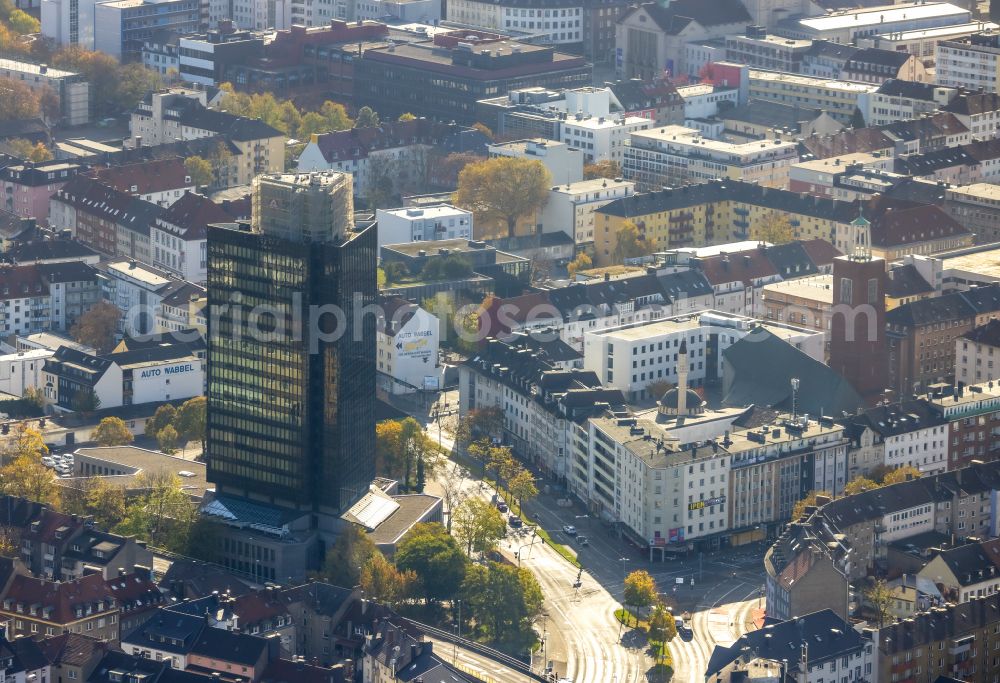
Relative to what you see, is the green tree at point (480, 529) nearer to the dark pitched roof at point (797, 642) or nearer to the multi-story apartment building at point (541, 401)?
the multi-story apartment building at point (541, 401)

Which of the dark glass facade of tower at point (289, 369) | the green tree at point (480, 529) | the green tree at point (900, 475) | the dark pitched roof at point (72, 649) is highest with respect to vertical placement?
the dark glass facade of tower at point (289, 369)

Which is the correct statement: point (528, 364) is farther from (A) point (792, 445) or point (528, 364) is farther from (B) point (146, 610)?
(B) point (146, 610)

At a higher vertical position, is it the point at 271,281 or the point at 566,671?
the point at 271,281

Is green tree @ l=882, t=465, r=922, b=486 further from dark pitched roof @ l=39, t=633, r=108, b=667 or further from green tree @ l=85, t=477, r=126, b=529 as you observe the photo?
dark pitched roof @ l=39, t=633, r=108, b=667

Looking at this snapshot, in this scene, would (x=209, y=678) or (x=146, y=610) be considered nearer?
(x=209, y=678)

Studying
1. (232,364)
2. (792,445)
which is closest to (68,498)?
(232,364)

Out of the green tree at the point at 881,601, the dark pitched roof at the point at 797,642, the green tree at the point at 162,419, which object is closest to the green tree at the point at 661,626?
the dark pitched roof at the point at 797,642

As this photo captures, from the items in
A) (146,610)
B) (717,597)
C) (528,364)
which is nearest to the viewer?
(146,610)
